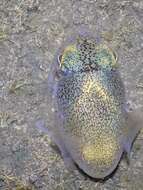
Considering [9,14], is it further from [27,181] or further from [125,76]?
[27,181]

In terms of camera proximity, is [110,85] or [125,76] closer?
[110,85]

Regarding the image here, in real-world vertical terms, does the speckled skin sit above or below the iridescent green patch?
below

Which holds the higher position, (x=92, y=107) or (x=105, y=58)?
(x=105, y=58)

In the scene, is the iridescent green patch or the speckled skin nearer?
the speckled skin

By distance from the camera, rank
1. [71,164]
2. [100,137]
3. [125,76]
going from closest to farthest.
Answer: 1. [100,137]
2. [71,164]
3. [125,76]

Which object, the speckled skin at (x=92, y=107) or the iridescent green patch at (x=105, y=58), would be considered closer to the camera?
the speckled skin at (x=92, y=107)

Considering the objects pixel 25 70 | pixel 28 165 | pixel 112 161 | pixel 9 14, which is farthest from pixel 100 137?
pixel 9 14

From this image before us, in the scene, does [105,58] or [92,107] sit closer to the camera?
[92,107]

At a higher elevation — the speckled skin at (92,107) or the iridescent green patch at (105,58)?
the iridescent green patch at (105,58)
